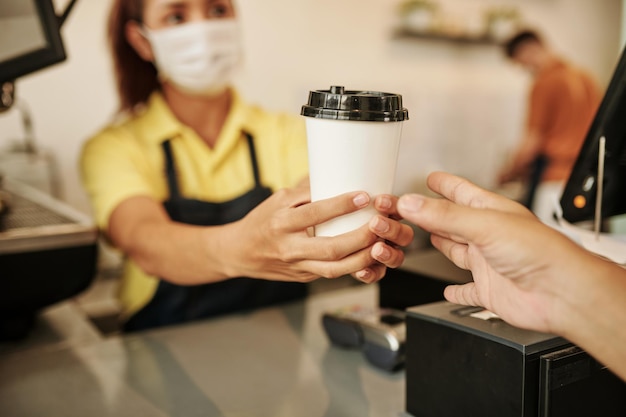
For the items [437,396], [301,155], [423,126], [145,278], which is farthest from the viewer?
[423,126]

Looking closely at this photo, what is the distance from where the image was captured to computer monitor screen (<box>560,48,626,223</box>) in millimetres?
987

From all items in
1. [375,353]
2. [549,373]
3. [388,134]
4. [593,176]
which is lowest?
[375,353]

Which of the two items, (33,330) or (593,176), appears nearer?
(593,176)

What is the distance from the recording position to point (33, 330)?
1520 mm

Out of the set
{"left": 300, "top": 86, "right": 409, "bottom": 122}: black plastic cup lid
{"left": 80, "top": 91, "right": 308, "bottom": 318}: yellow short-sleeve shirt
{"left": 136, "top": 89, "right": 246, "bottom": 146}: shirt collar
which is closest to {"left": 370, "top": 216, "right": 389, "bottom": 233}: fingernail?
{"left": 300, "top": 86, "right": 409, "bottom": 122}: black plastic cup lid

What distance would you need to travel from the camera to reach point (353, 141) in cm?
66

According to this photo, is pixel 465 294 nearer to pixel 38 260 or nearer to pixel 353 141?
pixel 353 141

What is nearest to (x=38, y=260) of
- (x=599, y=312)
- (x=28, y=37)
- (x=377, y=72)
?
(x=28, y=37)

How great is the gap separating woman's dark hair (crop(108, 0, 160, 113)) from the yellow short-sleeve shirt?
0.07 m

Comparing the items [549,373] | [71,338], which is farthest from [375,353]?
[71,338]

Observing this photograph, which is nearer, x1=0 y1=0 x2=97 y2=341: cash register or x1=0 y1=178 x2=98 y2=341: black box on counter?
x1=0 y1=0 x2=97 y2=341: cash register

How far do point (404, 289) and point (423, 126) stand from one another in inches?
124

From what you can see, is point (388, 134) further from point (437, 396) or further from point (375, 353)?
point (375, 353)

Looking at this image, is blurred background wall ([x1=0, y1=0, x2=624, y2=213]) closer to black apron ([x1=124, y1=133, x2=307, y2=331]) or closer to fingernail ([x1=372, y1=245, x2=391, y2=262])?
black apron ([x1=124, y1=133, x2=307, y2=331])
